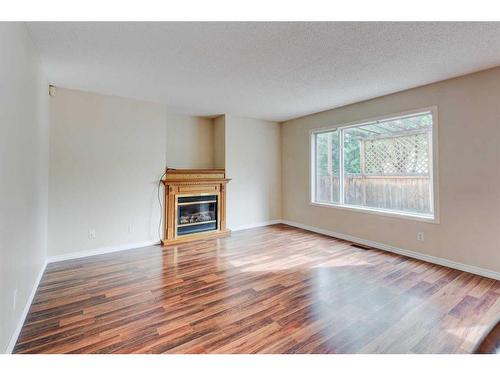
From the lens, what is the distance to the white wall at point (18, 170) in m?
1.44

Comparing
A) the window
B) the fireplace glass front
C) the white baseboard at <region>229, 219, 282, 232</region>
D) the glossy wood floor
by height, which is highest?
the window

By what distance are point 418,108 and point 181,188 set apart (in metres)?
3.80

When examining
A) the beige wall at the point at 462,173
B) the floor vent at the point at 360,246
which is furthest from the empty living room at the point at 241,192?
the floor vent at the point at 360,246

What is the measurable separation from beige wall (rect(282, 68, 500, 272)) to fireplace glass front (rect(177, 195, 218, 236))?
9.37ft

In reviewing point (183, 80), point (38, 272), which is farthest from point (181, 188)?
point (38, 272)

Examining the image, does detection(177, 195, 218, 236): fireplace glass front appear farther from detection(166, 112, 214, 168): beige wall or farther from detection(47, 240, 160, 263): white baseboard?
detection(166, 112, 214, 168): beige wall

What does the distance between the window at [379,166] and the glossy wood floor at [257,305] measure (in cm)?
90

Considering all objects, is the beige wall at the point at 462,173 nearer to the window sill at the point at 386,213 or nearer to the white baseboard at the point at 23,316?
the window sill at the point at 386,213

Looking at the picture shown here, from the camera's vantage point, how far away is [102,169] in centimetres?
355

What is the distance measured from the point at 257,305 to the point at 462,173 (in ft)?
9.50

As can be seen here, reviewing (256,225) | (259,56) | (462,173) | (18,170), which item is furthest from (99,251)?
(462,173)

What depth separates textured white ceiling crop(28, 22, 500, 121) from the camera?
196 centimetres

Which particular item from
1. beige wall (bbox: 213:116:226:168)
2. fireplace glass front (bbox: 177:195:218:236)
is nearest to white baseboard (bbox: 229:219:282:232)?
fireplace glass front (bbox: 177:195:218:236)

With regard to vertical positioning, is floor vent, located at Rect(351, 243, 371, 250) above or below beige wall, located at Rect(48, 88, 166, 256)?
below
